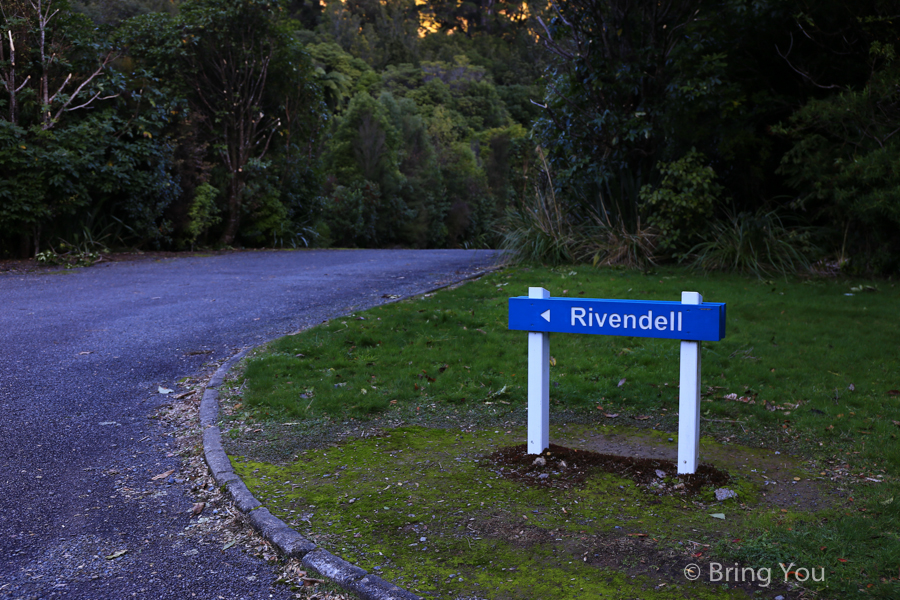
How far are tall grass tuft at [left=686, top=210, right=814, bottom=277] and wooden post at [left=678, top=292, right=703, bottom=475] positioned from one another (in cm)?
700

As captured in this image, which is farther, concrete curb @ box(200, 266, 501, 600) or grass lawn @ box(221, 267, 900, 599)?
grass lawn @ box(221, 267, 900, 599)

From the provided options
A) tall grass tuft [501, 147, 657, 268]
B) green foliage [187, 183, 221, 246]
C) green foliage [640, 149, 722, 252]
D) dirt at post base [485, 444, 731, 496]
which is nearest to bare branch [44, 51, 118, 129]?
→ green foliage [187, 183, 221, 246]

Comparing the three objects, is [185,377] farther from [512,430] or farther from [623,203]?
[623,203]

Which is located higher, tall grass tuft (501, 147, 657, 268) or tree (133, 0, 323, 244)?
tree (133, 0, 323, 244)

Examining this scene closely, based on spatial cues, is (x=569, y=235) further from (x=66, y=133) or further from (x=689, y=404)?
(x=66, y=133)

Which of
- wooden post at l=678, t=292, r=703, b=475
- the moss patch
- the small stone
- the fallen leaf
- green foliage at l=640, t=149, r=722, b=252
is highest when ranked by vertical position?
green foliage at l=640, t=149, r=722, b=252

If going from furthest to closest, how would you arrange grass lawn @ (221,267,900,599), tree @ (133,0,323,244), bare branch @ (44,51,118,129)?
tree @ (133,0,323,244)
bare branch @ (44,51,118,129)
grass lawn @ (221,267,900,599)

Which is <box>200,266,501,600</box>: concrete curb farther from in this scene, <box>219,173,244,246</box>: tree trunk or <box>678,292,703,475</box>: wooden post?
<box>219,173,244,246</box>: tree trunk

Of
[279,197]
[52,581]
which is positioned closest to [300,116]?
[279,197]

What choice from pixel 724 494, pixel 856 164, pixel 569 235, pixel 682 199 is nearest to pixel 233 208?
pixel 569 235

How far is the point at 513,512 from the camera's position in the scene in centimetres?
326

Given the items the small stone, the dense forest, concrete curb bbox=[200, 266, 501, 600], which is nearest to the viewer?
concrete curb bbox=[200, 266, 501, 600]

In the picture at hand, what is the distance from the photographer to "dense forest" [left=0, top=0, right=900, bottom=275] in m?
9.89

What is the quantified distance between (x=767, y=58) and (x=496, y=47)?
177 ft
